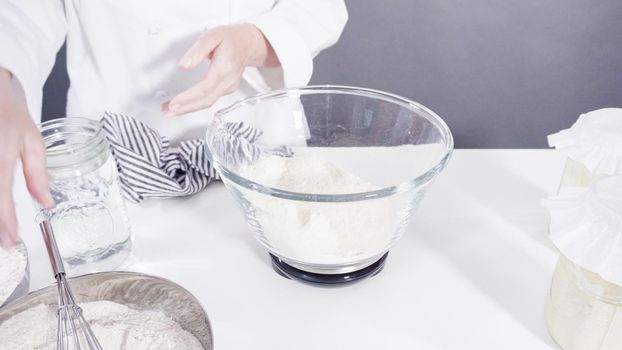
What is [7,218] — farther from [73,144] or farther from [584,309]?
[584,309]

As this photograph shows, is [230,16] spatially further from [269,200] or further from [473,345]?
[473,345]

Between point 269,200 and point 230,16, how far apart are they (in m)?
0.34

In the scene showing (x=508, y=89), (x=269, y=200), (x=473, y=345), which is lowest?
(x=508, y=89)

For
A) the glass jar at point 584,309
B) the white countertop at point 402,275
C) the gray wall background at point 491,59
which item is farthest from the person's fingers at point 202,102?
the gray wall background at point 491,59

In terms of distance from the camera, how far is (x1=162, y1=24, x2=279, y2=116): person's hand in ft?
1.72

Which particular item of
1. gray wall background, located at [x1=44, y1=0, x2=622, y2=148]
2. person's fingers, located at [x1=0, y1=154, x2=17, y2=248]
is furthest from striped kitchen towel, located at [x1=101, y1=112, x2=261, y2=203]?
gray wall background, located at [x1=44, y1=0, x2=622, y2=148]

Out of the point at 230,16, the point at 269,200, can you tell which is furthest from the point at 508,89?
the point at 269,200

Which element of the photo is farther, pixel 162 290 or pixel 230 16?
pixel 230 16

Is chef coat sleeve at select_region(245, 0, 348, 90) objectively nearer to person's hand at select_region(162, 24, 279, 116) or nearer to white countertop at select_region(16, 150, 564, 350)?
person's hand at select_region(162, 24, 279, 116)

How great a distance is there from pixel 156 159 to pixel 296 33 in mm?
218

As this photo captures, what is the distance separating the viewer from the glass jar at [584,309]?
388 millimetres

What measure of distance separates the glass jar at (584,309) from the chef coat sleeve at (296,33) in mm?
370

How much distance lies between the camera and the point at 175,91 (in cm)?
74

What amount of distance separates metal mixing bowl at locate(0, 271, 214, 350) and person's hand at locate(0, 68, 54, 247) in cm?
11
